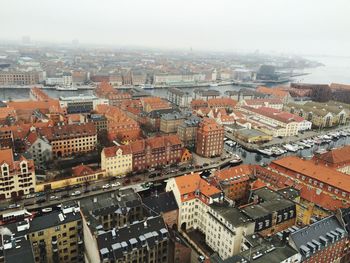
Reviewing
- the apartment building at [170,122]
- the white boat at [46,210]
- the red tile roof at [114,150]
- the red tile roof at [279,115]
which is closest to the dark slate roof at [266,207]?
the red tile roof at [114,150]

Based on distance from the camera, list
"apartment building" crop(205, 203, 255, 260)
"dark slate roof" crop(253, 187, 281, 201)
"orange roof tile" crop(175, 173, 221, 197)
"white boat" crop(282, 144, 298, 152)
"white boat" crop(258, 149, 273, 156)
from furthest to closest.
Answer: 1. "white boat" crop(282, 144, 298, 152)
2. "white boat" crop(258, 149, 273, 156)
3. "dark slate roof" crop(253, 187, 281, 201)
4. "orange roof tile" crop(175, 173, 221, 197)
5. "apartment building" crop(205, 203, 255, 260)

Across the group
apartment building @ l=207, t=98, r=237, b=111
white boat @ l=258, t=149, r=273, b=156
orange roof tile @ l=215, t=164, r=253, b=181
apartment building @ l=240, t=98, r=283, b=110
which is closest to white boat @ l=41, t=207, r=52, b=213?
orange roof tile @ l=215, t=164, r=253, b=181

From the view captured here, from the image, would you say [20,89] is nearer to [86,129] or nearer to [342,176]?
[86,129]

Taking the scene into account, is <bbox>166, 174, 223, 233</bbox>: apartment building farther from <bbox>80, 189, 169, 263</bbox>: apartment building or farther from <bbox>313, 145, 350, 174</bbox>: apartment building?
<bbox>313, 145, 350, 174</bbox>: apartment building

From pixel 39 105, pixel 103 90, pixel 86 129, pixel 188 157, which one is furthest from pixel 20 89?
pixel 188 157

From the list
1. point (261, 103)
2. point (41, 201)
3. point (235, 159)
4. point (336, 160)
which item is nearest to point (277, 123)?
point (261, 103)

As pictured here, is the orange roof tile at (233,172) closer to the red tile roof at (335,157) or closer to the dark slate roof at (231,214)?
the dark slate roof at (231,214)
